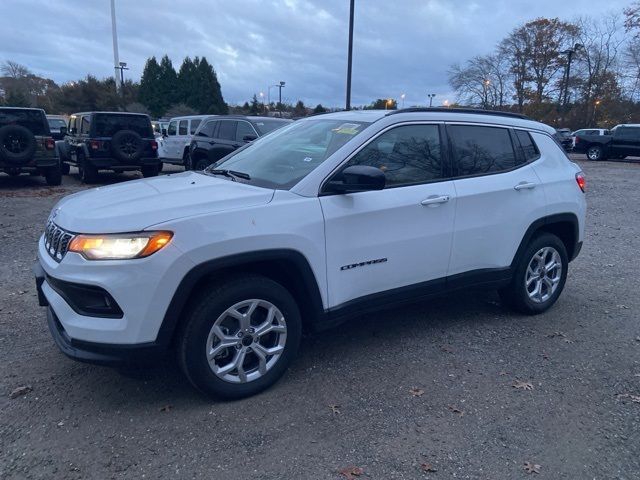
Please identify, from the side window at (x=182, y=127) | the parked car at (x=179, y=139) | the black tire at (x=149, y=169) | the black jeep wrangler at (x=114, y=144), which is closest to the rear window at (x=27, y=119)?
the black jeep wrangler at (x=114, y=144)

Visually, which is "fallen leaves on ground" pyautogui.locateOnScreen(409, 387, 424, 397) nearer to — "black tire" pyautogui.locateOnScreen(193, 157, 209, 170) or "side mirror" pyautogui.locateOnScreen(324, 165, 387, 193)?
"side mirror" pyautogui.locateOnScreen(324, 165, 387, 193)

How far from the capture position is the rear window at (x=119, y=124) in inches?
505

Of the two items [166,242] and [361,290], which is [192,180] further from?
[361,290]

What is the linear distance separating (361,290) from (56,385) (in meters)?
2.13

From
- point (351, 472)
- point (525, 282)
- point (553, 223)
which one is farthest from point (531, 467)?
point (553, 223)

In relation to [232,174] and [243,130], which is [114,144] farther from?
[232,174]

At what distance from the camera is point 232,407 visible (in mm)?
3084

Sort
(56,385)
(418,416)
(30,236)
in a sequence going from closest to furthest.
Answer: (418,416), (56,385), (30,236)

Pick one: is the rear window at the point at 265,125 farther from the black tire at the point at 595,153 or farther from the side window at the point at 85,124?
the black tire at the point at 595,153

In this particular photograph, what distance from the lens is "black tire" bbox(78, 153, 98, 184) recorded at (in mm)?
12875

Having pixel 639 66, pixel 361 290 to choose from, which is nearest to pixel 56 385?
pixel 361 290

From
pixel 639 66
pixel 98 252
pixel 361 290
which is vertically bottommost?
pixel 361 290

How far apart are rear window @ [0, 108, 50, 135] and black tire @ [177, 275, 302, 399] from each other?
Result: 11002 millimetres

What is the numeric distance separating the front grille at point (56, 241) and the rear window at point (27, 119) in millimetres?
10005
